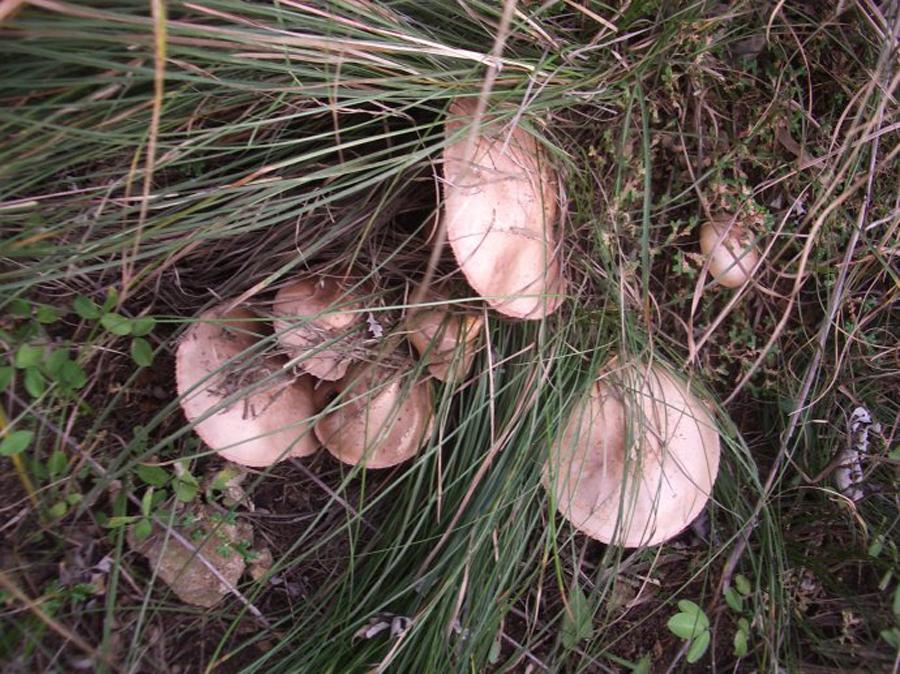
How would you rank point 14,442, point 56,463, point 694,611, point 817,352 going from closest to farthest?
point 14,442 < point 56,463 < point 694,611 < point 817,352

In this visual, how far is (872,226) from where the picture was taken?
5.59ft

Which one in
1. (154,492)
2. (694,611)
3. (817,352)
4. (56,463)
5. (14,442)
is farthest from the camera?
(817,352)

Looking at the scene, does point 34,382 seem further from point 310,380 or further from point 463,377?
point 463,377

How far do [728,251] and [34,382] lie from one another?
1.50 meters

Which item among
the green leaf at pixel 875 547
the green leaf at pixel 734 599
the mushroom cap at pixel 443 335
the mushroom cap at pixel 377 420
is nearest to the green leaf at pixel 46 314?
the mushroom cap at pixel 377 420

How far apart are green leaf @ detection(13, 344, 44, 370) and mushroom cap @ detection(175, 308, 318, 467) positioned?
25cm

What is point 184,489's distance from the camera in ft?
4.81

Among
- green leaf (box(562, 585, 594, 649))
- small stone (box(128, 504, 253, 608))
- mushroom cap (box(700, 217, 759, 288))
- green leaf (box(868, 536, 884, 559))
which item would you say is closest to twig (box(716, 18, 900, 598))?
mushroom cap (box(700, 217, 759, 288))

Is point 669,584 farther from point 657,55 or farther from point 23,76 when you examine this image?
point 23,76

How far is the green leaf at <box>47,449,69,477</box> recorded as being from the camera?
1382 millimetres

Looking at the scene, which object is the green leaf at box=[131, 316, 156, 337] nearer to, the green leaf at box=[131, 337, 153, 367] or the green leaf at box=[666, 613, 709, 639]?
the green leaf at box=[131, 337, 153, 367]

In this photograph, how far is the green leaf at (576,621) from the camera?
62.2 inches

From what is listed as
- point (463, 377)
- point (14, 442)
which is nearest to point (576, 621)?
point (463, 377)

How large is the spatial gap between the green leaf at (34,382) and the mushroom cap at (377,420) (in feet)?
1.73
